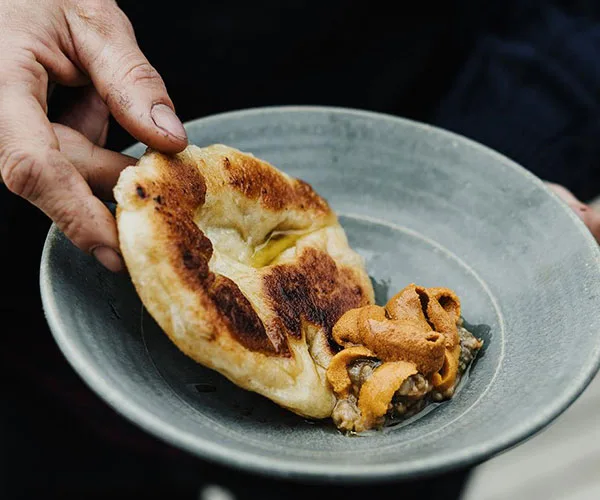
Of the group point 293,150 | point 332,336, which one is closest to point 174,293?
point 332,336

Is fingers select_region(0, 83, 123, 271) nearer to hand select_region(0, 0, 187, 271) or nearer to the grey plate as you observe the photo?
hand select_region(0, 0, 187, 271)

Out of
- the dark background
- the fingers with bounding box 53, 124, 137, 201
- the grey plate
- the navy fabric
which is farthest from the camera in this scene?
the navy fabric

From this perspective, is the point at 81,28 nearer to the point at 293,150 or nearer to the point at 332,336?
the point at 293,150

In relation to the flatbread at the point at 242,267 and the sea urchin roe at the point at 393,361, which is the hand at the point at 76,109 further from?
the sea urchin roe at the point at 393,361

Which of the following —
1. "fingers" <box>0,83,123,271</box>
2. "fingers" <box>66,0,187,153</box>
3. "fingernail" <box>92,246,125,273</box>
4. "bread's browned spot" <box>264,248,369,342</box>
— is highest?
"fingers" <box>66,0,187,153</box>

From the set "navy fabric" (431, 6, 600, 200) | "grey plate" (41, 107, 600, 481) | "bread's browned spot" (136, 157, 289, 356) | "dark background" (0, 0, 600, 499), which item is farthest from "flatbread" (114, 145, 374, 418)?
"navy fabric" (431, 6, 600, 200)

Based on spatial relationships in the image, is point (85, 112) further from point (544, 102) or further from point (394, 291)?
point (544, 102)
